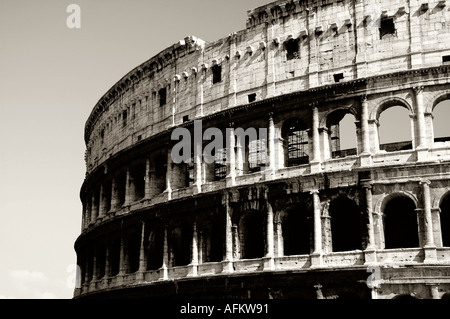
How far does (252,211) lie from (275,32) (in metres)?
6.67

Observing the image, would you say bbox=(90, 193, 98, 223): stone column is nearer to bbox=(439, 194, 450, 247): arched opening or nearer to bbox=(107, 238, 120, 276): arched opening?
bbox=(107, 238, 120, 276): arched opening

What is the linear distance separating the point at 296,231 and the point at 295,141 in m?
6.60

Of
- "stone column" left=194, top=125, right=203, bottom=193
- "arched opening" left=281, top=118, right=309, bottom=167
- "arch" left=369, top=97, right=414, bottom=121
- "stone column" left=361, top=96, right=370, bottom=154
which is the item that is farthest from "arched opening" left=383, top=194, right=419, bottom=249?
"stone column" left=194, top=125, right=203, bottom=193

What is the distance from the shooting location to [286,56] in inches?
880

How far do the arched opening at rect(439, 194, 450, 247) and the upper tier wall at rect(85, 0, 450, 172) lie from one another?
14.9ft

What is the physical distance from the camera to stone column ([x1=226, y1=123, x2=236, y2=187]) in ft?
73.8

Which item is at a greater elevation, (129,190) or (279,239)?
(129,190)

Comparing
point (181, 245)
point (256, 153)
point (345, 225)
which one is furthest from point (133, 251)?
point (345, 225)

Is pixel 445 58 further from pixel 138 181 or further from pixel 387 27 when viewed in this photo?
pixel 138 181

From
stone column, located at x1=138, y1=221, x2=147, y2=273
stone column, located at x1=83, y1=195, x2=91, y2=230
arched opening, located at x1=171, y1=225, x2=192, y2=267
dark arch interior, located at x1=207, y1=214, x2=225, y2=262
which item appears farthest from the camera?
stone column, located at x1=83, y1=195, x2=91, y2=230

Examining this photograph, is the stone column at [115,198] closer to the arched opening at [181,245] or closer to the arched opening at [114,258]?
the arched opening at [114,258]

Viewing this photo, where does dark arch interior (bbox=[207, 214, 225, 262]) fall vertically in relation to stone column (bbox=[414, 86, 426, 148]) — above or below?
below

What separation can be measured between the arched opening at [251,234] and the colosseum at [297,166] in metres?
0.05
